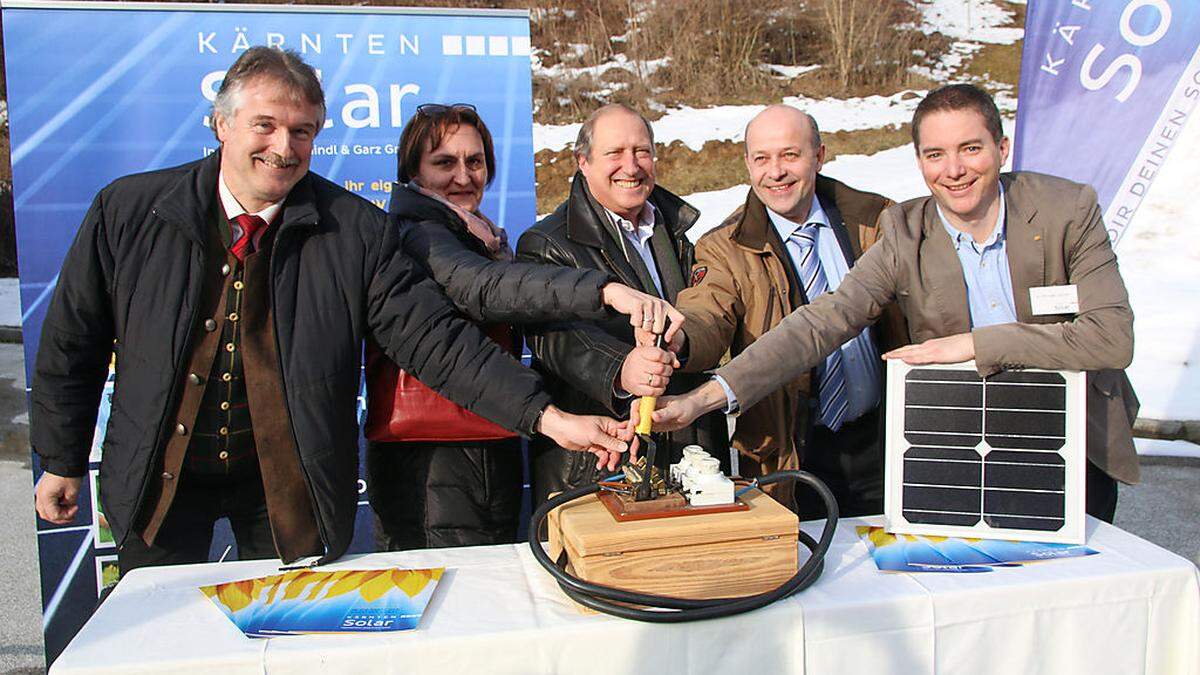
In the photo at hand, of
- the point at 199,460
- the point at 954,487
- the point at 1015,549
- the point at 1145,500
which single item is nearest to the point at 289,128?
the point at 199,460

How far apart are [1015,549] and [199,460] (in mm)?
1998

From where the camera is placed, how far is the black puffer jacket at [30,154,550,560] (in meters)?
1.99

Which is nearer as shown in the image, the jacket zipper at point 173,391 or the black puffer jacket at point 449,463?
the jacket zipper at point 173,391

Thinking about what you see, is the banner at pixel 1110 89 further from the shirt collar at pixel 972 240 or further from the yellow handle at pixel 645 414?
the yellow handle at pixel 645 414

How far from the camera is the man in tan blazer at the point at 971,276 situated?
6.94ft

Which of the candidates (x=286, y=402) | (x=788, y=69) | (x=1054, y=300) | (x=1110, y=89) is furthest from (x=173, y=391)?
(x=788, y=69)

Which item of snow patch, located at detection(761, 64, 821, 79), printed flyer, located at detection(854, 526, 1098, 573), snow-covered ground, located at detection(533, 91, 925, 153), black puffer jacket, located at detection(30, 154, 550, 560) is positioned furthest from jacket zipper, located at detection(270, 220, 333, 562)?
snow patch, located at detection(761, 64, 821, 79)

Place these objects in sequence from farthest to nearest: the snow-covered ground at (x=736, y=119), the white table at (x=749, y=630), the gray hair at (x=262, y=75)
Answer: the snow-covered ground at (x=736, y=119) → the gray hair at (x=262, y=75) → the white table at (x=749, y=630)

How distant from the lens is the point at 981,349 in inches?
78.4

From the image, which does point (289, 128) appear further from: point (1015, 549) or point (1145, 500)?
point (1145, 500)

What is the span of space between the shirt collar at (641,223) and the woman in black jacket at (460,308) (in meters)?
0.38

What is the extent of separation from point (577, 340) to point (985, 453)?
1.08 m

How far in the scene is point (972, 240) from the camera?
2.23 m

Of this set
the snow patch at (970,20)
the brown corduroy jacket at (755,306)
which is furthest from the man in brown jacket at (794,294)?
the snow patch at (970,20)
